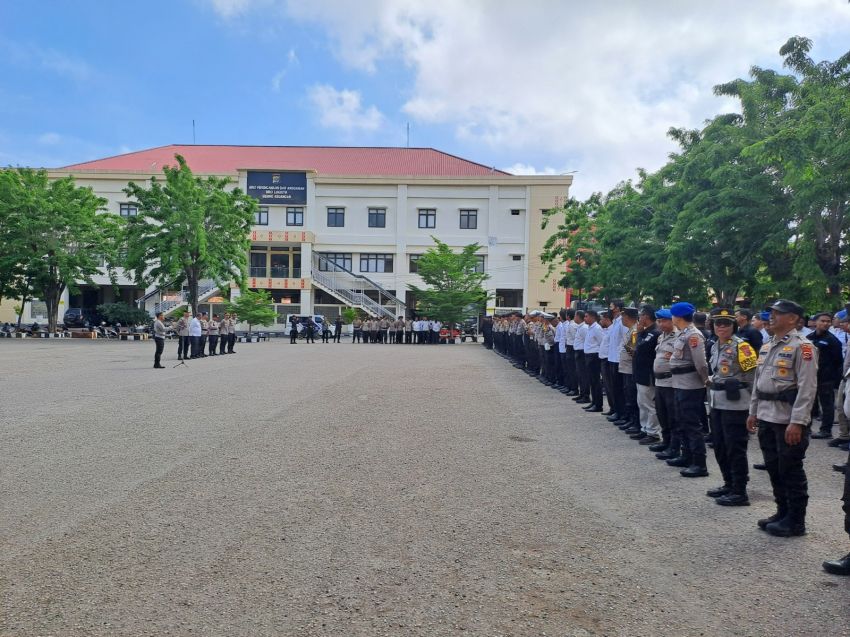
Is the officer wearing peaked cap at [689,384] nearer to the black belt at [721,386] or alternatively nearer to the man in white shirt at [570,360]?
the black belt at [721,386]

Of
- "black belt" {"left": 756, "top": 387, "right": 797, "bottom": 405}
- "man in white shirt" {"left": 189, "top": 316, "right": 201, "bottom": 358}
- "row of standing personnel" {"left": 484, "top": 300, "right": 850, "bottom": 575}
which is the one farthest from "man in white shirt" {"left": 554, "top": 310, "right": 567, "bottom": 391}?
"man in white shirt" {"left": 189, "top": 316, "right": 201, "bottom": 358}

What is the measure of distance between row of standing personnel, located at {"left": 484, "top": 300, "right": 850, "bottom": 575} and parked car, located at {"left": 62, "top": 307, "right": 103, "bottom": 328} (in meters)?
39.6

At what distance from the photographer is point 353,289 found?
52.0 meters

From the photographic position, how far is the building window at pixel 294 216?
5219 centimetres

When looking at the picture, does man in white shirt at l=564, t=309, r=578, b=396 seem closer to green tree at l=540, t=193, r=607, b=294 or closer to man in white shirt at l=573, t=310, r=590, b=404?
man in white shirt at l=573, t=310, r=590, b=404

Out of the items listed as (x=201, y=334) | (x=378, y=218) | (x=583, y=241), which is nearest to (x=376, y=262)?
(x=378, y=218)

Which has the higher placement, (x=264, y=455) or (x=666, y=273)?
(x=666, y=273)

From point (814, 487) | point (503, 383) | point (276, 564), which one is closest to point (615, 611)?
point (276, 564)

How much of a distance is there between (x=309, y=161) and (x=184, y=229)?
990 inches

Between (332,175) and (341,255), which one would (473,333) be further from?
(332,175)

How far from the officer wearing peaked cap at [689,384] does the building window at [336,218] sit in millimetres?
46978

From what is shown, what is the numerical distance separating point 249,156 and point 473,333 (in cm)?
2705

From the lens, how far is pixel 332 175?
2050 inches

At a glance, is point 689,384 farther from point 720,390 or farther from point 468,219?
point 468,219
